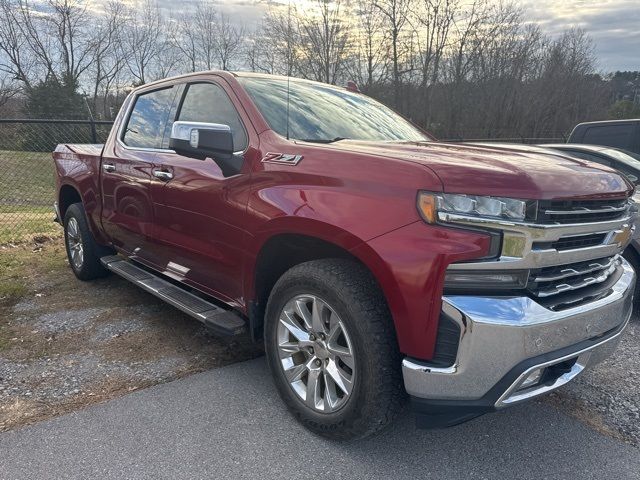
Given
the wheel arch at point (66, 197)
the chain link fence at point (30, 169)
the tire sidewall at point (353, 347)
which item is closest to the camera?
the tire sidewall at point (353, 347)

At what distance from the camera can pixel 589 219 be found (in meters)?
2.31

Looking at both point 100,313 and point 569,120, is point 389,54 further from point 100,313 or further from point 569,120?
point 100,313

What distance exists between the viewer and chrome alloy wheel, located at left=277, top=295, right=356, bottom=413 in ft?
8.03

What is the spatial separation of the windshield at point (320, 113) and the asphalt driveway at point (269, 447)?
5.58ft

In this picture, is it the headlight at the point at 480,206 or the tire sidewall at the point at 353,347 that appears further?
the tire sidewall at the point at 353,347

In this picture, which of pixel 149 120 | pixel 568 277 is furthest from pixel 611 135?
pixel 149 120

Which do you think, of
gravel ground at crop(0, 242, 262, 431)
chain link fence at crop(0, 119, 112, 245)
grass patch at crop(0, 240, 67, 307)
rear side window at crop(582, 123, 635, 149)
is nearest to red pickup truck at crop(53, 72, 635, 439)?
gravel ground at crop(0, 242, 262, 431)

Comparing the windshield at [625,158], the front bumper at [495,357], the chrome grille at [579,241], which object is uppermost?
the windshield at [625,158]

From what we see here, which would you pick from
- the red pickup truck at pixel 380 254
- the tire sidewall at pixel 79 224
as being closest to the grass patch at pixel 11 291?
the tire sidewall at pixel 79 224

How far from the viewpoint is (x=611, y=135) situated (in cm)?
793

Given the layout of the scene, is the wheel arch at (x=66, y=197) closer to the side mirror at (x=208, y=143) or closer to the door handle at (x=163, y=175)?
the door handle at (x=163, y=175)

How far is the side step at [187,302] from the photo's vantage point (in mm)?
3027

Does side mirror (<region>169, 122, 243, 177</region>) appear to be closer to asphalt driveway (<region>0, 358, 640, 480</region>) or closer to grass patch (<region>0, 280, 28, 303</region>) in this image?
asphalt driveway (<region>0, 358, 640, 480</region>)

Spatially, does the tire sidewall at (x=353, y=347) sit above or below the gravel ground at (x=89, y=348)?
above
